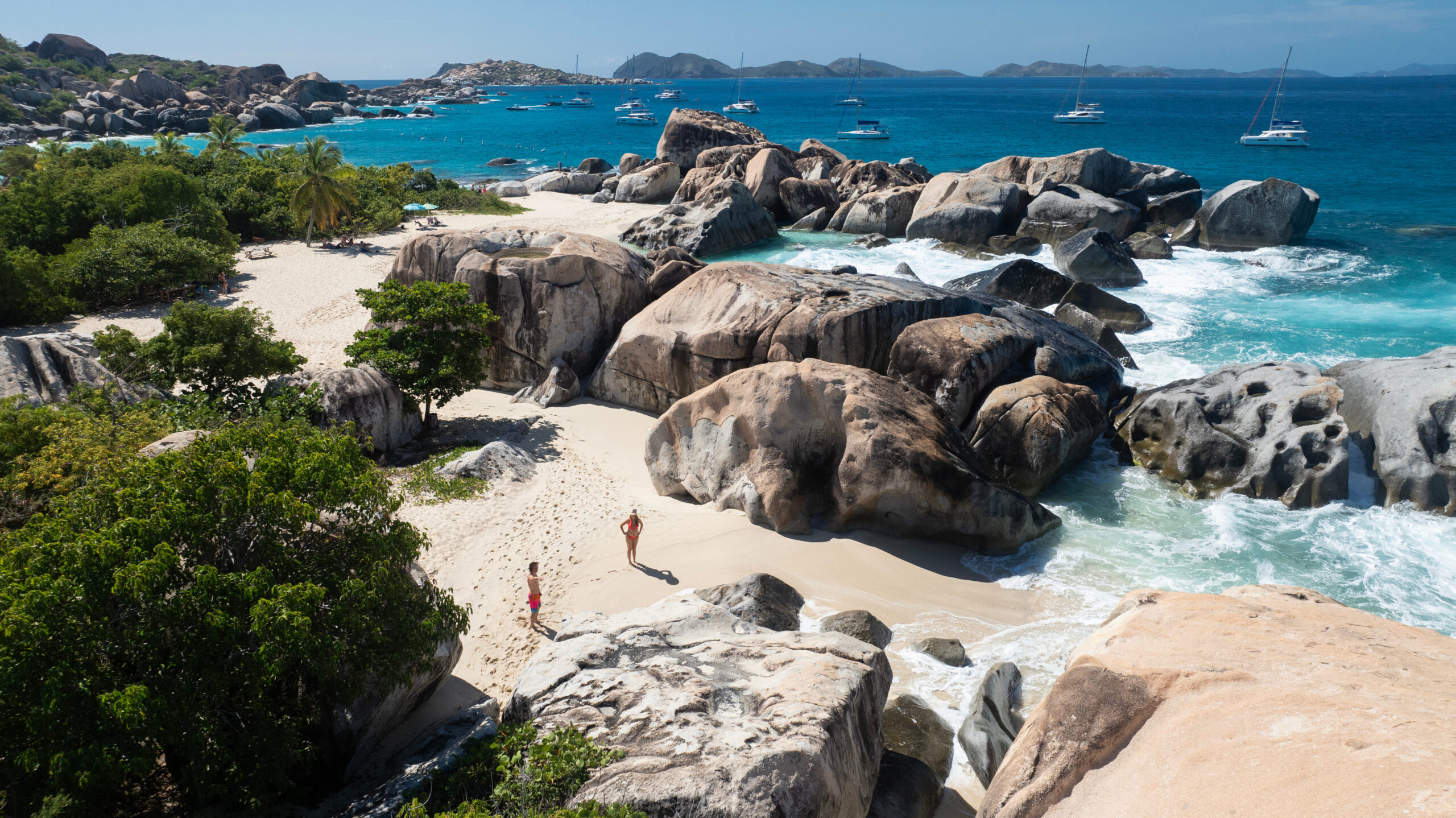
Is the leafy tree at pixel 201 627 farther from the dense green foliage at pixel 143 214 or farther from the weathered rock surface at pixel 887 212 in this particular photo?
the weathered rock surface at pixel 887 212

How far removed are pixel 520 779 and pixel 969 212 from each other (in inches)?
1443

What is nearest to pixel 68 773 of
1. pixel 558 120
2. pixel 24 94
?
pixel 24 94

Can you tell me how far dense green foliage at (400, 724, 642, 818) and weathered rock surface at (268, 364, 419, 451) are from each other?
33.8 ft

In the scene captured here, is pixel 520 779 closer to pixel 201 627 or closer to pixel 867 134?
pixel 201 627

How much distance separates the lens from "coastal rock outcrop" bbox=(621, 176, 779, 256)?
127 ft

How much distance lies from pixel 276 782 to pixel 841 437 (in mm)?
10354

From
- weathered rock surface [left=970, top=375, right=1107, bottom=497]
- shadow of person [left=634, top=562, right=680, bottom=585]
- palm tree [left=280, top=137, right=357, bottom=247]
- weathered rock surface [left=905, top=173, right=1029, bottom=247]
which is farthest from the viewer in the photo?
weathered rock surface [left=905, top=173, right=1029, bottom=247]

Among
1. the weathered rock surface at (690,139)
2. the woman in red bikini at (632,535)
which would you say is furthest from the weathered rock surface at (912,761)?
the weathered rock surface at (690,139)

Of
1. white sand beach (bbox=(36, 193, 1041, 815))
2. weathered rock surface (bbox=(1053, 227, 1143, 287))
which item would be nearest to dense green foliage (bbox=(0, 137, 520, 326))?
white sand beach (bbox=(36, 193, 1041, 815))

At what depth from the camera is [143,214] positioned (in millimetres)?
33031

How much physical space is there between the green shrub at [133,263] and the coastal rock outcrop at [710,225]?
1878 centimetres

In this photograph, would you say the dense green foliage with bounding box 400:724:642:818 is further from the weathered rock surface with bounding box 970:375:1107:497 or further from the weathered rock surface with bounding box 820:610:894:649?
the weathered rock surface with bounding box 970:375:1107:497

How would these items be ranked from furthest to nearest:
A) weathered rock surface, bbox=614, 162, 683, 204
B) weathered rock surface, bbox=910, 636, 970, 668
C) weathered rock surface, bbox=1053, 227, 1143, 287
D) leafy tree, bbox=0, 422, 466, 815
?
weathered rock surface, bbox=614, 162, 683, 204
weathered rock surface, bbox=1053, 227, 1143, 287
weathered rock surface, bbox=910, 636, 970, 668
leafy tree, bbox=0, 422, 466, 815

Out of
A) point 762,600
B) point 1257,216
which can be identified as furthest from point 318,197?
point 1257,216
